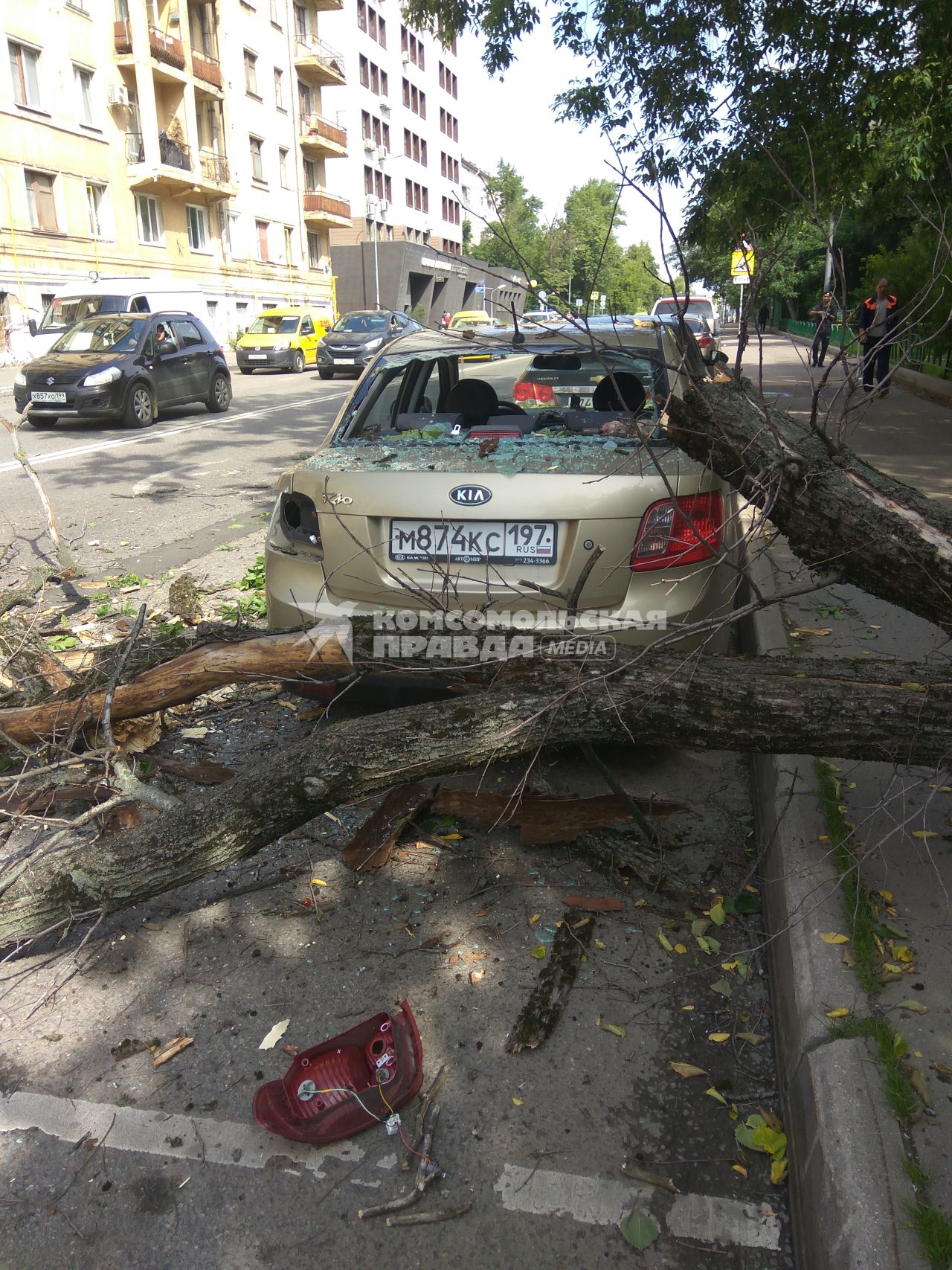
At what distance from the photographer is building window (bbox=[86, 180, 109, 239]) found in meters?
33.0

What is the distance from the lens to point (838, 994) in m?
2.46

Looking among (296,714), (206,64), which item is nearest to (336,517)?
(296,714)

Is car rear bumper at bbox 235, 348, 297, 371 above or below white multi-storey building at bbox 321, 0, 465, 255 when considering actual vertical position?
below

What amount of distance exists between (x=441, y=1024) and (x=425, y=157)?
254 ft

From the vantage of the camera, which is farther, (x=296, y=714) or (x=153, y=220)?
(x=153, y=220)

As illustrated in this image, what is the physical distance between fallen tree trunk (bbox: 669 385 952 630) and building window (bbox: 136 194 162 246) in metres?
37.9

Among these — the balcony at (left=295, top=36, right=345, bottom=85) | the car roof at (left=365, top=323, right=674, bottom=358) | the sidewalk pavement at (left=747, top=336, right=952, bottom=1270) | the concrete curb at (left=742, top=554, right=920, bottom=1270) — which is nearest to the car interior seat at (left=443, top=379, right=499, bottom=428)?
the car roof at (left=365, top=323, right=674, bottom=358)

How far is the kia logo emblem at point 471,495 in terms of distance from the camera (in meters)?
3.54

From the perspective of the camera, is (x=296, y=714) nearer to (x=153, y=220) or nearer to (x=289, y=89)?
(x=153, y=220)

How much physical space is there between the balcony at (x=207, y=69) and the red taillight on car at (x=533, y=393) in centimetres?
4097

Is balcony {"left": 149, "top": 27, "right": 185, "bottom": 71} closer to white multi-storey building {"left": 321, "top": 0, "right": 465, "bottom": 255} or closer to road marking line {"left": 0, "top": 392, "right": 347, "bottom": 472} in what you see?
white multi-storey building {"left": 321, "top": 0, "right": 465, "bottom": 255}

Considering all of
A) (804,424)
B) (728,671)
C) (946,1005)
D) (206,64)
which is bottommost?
(946,1005)

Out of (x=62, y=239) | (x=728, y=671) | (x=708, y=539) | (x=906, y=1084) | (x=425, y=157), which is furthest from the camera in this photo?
(x=425, y=157)

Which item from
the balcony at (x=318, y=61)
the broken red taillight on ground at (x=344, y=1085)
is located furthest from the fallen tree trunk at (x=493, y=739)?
the balcony at (x=318, y=61)
